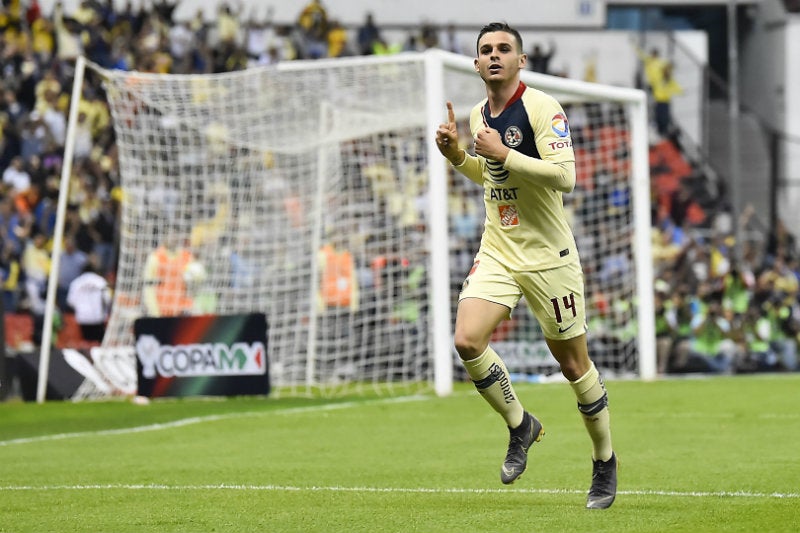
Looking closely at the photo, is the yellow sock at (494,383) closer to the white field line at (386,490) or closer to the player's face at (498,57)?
the white field line at (386,490)

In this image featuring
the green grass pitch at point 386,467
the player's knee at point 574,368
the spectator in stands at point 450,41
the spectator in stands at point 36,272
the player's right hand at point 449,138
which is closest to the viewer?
the green grass pitch at point 386,467

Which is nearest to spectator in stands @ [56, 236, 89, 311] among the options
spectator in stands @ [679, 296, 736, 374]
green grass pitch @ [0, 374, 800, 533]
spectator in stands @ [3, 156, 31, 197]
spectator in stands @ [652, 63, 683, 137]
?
spectator in stands @ [3, 156, 31, 197]

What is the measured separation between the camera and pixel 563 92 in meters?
18.8

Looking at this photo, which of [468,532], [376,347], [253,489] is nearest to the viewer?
[468,532]

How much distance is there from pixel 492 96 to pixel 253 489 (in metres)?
2.69

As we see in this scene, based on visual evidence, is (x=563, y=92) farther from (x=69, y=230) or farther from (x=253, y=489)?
(x=253, y=489)

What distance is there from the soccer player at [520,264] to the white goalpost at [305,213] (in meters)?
9.89

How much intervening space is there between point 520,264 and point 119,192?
16.2 metres

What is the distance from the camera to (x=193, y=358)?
16.5 m

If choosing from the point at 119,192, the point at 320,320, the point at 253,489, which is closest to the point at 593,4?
the point at 119,192

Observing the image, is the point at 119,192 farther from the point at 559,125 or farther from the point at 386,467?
the point at 559,125

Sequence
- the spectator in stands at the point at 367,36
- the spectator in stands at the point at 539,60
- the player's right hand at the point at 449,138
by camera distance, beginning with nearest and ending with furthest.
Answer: the player's right hand at the point at 449,138, the spectator in stands at the point at 367,36, the spectator in stands at the point at 539,60

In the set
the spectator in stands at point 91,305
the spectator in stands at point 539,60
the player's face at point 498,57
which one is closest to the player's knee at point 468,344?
the player's face at point 498,57

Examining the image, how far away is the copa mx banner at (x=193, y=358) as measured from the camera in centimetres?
1642
